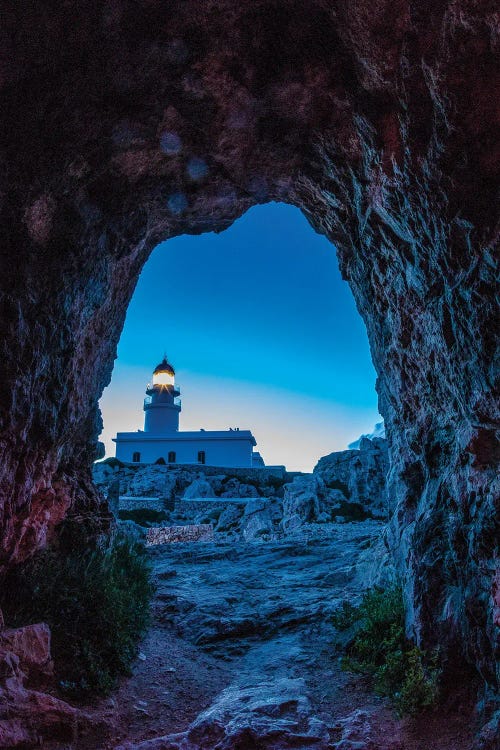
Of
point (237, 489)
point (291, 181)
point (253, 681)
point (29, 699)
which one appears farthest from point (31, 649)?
point (237, 489)

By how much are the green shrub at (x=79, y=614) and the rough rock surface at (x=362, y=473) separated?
2265cm

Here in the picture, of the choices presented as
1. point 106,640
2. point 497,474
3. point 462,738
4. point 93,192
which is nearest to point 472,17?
point 497,474

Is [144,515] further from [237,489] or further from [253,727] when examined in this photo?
[253,727]

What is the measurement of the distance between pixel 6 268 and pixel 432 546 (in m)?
7.29

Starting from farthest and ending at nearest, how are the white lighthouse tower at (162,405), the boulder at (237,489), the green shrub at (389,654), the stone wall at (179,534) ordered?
1. the white lighthouse tower at (162,405)
2. the boulder at (237,489)
3. the stone wall at (179,534)
4. the green shrub at (389,654)

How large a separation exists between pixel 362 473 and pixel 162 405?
37196mm

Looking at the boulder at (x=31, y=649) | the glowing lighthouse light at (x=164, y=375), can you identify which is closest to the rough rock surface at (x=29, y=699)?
the boulder at (x=31, y=649)

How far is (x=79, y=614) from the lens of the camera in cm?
635

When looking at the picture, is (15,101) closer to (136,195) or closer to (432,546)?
(136,195)

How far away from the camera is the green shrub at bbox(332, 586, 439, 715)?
5043 mm

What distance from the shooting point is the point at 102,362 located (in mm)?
10266

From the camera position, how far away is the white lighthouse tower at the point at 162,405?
198 feet

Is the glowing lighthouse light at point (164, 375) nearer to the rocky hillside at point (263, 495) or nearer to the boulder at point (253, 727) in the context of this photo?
the rocky hillside at point (263, 495)

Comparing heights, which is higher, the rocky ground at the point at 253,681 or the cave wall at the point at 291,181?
the cave wall at the point at 291,181
